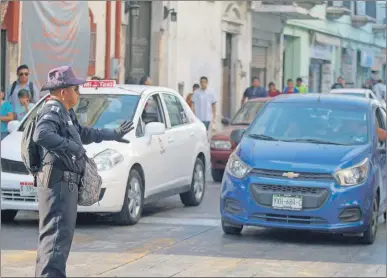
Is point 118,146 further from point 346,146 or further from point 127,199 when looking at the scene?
point 346,146

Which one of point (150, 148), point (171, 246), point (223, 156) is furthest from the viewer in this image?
point (223, 156)

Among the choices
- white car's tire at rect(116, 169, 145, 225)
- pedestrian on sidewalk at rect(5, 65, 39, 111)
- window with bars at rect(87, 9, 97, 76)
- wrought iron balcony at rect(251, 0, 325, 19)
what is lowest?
white car's tire at rect(116, 169, 145, 225)

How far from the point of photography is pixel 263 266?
9.39 meters

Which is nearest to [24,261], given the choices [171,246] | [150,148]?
[171,246]

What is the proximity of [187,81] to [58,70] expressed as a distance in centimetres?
2222

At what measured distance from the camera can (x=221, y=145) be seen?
1794 centimetres

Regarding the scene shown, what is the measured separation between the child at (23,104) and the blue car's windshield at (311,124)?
5000mm

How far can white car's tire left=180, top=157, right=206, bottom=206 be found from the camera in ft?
46.1

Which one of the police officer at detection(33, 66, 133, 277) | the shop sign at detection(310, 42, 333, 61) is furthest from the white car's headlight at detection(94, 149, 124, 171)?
the shop sign at detection(310, 42, 333, 61)

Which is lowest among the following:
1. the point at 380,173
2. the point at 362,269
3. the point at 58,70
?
the point at 362,269

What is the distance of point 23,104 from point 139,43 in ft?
40.2

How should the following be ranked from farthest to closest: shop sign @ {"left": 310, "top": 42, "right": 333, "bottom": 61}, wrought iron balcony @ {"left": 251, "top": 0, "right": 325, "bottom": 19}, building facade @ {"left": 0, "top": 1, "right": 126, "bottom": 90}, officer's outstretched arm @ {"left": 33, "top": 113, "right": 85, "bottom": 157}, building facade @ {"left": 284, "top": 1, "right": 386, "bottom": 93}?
shop sign @ {"left": 310, "top": 42, "right": 333, "bottom": 61} → building facade @ {"left": 284, "top": 1, "right": 386, "bottom": 93} → wrought iron balcony @ {"left": 251, "top": 0, "right": 325, "bottom": 19} → building facade @ {"left": 0, "top": 1, "right": 126, "bottom": 90} → officer's outstretched arm @ {"left": 33, "top": 113, "right": 85, "bottom": 157}

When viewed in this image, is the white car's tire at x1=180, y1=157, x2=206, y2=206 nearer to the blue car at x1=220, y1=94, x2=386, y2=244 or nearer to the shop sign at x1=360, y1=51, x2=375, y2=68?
the blue car at x1=220, y1=94, x2=386, y2=244

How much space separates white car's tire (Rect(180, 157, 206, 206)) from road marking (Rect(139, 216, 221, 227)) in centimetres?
135
